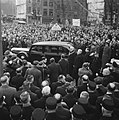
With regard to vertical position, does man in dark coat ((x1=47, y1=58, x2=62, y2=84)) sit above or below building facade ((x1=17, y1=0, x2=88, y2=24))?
below

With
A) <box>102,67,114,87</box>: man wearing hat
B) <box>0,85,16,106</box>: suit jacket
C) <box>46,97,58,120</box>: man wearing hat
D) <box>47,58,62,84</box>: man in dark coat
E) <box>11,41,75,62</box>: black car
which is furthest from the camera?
<box>11,41,75,62</box>: black car

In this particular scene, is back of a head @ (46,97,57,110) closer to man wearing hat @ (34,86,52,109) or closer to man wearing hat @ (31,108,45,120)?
man wearing hat @ (31,108,45,120)

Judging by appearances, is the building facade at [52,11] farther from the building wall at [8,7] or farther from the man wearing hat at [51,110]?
the man wearing hat at [51,110]

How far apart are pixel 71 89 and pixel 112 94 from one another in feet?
2.79

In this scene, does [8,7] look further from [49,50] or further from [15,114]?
[15,114]

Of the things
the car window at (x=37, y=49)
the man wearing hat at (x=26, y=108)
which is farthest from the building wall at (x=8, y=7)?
the man wearing hat at (x=26, y=108)

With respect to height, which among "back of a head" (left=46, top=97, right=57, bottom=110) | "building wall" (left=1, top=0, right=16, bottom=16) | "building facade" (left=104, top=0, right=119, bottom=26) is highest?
"building wall" (left=1, top=0, right=16, bottom=16)

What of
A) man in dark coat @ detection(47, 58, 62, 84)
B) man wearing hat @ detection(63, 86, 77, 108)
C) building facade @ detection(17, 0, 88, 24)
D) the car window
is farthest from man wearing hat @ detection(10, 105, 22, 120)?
building facade @ detection(17, 0, 88, 24)

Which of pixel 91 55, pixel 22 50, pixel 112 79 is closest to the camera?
pixel 112 79

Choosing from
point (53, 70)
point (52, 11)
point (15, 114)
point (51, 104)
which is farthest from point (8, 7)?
point (51, 104)

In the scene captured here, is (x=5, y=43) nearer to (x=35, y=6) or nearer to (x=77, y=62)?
(x=77, y=62)

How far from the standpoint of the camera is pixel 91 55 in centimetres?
1059

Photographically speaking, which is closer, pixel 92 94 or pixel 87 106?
pixel 87 106

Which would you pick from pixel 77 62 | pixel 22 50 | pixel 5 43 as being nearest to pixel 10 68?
pixel 77 62
